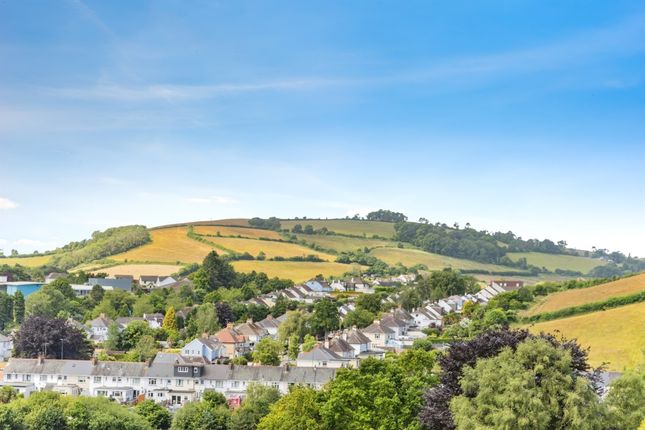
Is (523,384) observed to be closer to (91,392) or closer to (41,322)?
(91,392)

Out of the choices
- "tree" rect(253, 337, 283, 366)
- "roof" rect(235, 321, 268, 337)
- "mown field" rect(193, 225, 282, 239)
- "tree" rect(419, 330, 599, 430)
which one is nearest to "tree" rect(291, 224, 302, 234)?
"mown field" rect(193, 225, 282, 239)

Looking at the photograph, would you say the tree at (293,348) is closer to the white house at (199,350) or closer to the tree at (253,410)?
the white house at (199,350)

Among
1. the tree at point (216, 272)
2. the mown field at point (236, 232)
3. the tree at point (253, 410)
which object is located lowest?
the tree at point (253, 410)

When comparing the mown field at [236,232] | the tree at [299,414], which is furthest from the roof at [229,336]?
the mown field at [236,232]

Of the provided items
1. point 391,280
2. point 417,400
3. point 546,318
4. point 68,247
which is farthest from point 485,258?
point 417,400

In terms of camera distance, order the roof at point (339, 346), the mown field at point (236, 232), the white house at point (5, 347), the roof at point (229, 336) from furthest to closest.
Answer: the mown field at point (236, 232)
the roof at point (229, 336)
the white house at point (5, 347)
the roof at point (339, 346)

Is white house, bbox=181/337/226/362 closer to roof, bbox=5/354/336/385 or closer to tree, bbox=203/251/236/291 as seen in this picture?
roof, bbox=5/354/336/385
